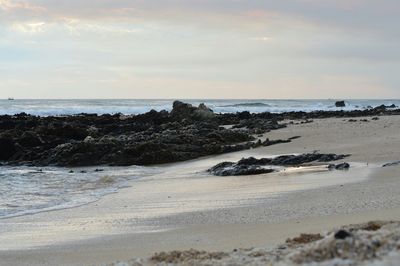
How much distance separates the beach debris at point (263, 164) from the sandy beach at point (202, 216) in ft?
1.43

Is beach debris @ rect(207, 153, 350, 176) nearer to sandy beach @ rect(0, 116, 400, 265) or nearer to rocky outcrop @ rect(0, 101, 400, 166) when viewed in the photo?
sandy beach @ rect(0, 116, 400, 265)

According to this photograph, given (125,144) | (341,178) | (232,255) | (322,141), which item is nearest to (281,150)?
(322,141)

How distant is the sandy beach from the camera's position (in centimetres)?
482

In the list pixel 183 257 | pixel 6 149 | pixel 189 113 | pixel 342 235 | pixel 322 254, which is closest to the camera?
pixel 322 254

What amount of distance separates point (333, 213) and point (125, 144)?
10.7 m

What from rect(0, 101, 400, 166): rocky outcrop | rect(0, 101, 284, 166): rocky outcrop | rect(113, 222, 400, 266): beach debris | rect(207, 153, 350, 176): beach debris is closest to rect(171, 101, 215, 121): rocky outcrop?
rect(0, 101, 400, 166): rocky outcrop

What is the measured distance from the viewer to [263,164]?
1164 cm

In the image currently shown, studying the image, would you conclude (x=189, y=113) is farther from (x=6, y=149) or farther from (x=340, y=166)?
(x=340, y=166)

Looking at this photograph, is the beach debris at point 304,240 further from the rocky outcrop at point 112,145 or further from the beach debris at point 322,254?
A: the rocky outcrop at point 112,145

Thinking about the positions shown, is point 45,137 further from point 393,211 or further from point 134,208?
point 393,211

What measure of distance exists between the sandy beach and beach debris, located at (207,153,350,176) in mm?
435

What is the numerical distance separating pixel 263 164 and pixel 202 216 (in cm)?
554

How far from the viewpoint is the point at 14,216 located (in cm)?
719

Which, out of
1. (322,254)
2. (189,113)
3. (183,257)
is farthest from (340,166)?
(189,113)
